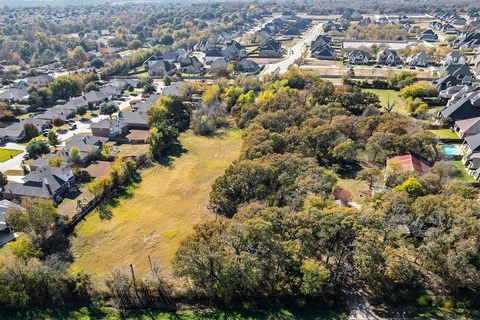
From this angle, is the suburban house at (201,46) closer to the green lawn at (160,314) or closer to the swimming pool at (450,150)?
the swimming pool at (450,150)

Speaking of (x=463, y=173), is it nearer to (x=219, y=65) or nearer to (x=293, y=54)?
(x=219, y=65)

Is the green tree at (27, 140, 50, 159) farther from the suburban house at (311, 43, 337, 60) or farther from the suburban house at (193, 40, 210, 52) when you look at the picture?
the suburban house at (193, 40, 210, 52)

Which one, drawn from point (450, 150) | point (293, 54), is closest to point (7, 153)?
point (450, 150)

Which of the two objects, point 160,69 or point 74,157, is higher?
point 74,157

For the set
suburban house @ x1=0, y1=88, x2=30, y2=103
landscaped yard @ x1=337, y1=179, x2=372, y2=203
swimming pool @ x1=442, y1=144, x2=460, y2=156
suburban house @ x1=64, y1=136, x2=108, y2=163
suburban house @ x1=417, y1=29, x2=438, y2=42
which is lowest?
suburban house @ x1=417, y1=29, x2=438, y2=42

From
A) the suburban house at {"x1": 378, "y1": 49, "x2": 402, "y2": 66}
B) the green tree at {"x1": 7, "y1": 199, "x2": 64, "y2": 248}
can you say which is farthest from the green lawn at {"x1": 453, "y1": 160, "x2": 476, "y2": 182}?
the suburban house at {"x1": 378, "y1": 49, "x2": 402, "y2": 66}
